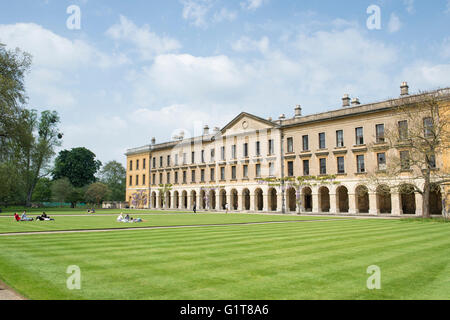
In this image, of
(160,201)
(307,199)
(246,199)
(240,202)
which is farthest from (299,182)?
(160,201)

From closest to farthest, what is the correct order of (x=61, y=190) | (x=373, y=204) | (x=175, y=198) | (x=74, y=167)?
(x=373, y=204) → (x=175, y=198) → (x=61, y=190) → (x=74, y=167)

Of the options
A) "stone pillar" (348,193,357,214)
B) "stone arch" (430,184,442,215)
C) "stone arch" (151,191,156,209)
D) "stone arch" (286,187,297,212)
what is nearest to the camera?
"stone arch" (430,184,442,215)

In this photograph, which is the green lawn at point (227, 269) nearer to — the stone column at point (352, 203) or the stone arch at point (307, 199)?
the stone column at point (352, 203)

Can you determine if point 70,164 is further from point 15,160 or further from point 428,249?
point 428,249

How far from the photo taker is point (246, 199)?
5566 cm

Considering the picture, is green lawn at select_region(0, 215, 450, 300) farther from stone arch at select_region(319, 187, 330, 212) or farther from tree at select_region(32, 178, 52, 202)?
tree at select_region(32, 178, 52, 202)

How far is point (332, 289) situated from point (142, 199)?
70.3 metres

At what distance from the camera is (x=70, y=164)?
85688 millimetres

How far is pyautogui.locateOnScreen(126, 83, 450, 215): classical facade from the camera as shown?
39.7 metres

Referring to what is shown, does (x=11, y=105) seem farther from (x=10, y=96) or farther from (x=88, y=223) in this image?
(x=88, y=223)

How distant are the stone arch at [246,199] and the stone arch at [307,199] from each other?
9879 millimetres

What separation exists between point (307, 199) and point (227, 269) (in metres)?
42.7

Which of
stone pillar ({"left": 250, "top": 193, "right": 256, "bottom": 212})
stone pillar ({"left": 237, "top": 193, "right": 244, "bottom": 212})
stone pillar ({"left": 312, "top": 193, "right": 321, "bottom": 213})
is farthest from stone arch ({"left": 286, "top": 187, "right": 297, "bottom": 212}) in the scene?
stone pillar ({"left": 237, "top": 193, "right": 244, "bottom": 212})

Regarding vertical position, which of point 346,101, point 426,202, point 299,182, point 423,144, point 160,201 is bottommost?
point 160,201
